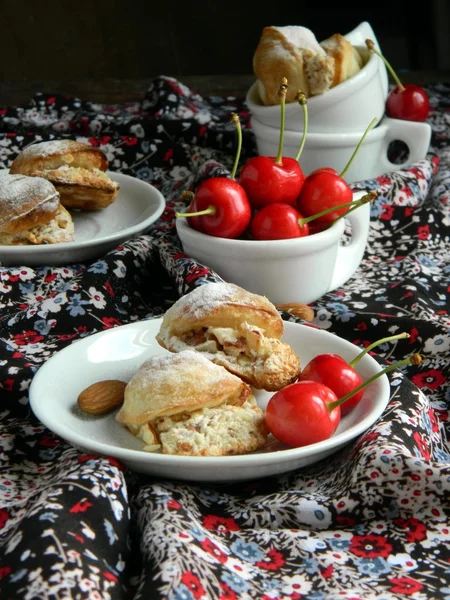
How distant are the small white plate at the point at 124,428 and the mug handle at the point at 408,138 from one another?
958 millimetres

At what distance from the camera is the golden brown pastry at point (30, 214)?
5.34ft

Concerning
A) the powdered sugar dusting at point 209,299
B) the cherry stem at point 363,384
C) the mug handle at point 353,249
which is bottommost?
the mug handle at point 353,249

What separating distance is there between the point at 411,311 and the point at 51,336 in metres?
0.61

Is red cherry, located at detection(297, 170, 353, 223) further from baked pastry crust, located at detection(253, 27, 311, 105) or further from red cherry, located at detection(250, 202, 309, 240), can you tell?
baked pastry crust, located at detection(253, 27, 311, 105)

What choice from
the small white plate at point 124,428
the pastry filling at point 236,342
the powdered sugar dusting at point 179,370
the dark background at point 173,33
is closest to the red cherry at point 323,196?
the small white plate at point 124,428

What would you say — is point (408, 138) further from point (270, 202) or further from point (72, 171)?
point (72, 171)

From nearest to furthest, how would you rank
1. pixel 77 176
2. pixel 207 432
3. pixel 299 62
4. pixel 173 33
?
pixel 207 432, pixel 77 176, pixel 299 62, pixel 173 33

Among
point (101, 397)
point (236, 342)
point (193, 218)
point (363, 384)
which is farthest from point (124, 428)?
point (193, 218)

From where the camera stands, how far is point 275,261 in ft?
4.90

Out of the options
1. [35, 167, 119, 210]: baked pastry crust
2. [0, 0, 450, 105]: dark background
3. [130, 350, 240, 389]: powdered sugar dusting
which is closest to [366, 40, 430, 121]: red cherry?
[35, 167, 119, 210]: baked pastry crust

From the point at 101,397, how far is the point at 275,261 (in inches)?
19.3

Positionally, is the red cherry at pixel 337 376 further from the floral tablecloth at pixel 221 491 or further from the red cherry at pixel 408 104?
the red cherry at pixel 408 104

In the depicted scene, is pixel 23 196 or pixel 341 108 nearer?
pixel 23 196

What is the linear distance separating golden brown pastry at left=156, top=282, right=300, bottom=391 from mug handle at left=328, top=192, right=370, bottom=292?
456 millimetres
